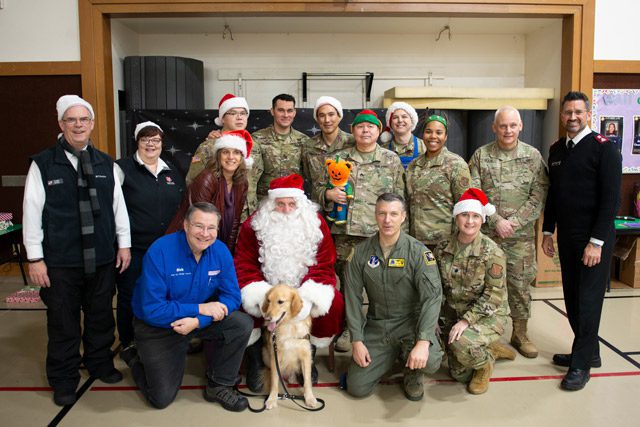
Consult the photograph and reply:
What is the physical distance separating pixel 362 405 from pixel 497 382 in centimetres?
92

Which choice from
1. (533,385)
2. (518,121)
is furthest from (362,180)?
(533,385)

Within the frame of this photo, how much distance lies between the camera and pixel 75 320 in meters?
3.06

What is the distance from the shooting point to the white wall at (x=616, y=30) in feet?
18.3

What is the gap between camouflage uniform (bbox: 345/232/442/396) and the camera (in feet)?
10.0

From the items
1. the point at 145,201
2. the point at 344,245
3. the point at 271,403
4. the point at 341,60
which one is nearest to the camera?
the point at 271,403

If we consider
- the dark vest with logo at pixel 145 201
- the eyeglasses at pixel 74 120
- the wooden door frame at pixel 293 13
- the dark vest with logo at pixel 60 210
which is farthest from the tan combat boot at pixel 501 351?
the wooden door frame at pixel 293 13

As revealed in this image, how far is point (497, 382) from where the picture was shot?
10.8ft

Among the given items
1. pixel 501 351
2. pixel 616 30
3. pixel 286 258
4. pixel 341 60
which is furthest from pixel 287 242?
pixel 616 30

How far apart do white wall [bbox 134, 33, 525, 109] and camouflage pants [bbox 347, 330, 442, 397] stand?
428 cm

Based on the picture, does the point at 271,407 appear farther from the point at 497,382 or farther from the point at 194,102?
the point at 194,102

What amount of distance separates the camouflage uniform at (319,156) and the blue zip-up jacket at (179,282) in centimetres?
109

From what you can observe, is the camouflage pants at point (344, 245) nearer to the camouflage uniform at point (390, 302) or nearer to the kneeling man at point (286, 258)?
the kneeling man at point (286, 258)

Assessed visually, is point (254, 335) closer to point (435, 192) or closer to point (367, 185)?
point (367, 185)

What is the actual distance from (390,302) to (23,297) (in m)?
3.75
